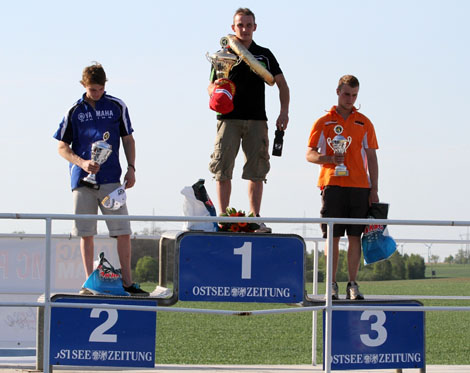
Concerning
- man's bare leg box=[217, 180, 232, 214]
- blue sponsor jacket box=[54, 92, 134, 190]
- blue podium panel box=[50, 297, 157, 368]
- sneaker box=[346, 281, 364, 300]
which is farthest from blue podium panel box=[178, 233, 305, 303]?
blue sponsor jacket box=[54, 92, 134, 190]

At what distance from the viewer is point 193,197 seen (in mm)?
6633

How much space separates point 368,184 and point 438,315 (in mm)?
10038

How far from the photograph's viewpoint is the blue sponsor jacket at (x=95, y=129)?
20.9 feet

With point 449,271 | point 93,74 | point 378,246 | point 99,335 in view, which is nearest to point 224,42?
point 93,74

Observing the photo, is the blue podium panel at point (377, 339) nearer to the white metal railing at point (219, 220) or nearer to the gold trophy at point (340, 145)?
the white metal railing at point (219, 220)

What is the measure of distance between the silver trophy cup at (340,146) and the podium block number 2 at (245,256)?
88 cm

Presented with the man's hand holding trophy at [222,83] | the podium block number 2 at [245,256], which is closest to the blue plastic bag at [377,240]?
the podium block number 2 at [245,256]

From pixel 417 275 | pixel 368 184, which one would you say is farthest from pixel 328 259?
pixel 417 275

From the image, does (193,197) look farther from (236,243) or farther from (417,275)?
(417,275)

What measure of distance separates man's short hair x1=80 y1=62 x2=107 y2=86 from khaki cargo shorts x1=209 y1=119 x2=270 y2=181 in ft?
3.26

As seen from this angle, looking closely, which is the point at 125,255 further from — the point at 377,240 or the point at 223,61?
the point at 377,240

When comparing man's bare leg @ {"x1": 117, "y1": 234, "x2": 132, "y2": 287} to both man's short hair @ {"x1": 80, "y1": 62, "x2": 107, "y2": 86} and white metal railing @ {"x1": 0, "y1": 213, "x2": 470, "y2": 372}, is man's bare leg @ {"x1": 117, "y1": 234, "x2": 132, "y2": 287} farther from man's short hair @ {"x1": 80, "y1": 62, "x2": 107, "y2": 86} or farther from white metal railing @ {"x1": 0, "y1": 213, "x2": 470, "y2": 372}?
man's short hair @ {"x1": 80, "y1": 62, "x2": 107, "y2": 86}

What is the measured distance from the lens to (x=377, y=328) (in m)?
6.41

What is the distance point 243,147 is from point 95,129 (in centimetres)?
114
